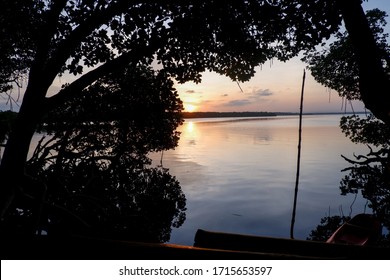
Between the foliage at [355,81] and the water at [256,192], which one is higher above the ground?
the foliage at [355,81]

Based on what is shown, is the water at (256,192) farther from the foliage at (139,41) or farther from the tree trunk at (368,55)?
the tree trunk at (368,55)

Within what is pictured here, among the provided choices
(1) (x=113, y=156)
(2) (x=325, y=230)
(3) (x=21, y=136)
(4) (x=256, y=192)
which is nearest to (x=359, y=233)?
(2) (x=325, y=230)

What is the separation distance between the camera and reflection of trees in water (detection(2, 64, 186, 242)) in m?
9.84

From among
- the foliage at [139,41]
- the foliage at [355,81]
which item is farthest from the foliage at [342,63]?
the foliage at [139,41]

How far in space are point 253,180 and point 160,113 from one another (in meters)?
25.8

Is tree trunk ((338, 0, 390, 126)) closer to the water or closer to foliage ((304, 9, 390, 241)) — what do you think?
foliage ((304, 9, 390, 241))

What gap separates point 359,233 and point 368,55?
13.2 m

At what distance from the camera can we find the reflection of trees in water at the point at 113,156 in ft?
32.3

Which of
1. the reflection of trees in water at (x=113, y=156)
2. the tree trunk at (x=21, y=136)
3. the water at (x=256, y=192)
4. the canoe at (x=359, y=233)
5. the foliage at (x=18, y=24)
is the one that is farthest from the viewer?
the water at (x=256, y=192)

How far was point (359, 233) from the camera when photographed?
1378 cm

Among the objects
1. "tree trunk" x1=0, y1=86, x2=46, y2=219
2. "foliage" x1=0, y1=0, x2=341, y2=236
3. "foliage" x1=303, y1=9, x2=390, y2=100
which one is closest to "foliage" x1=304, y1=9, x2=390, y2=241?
"foliage" x1=303, y1=9, x2=390, y2=100

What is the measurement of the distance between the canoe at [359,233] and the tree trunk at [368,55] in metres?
11.5

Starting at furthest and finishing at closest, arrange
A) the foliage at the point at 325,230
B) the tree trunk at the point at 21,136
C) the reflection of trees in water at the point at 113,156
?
the foliage at the point at 325,230
the reflection of trees in water at the point at 113,156
the tree trunk at the point at 21,136

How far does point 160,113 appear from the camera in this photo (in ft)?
55.6
